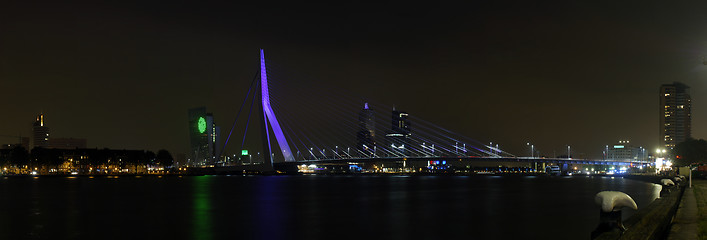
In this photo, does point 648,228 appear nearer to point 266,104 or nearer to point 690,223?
point 690,223

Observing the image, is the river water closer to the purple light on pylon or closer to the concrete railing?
the concrete railing

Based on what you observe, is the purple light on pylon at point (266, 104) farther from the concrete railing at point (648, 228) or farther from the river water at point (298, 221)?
the concrete railing at point (648, 228)

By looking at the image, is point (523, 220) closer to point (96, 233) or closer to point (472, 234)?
point (472, 234)

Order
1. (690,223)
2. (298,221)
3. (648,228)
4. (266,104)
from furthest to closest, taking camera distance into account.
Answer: (266,104) → (298,221) → (690,223) → (648,228)

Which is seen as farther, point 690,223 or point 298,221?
point 298,221

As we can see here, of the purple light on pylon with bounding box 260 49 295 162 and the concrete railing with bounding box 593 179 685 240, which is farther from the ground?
the purple light on pylon with bounding box 260 49 295 162

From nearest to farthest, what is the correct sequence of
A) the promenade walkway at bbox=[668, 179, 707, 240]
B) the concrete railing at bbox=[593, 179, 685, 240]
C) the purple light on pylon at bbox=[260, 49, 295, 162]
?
the concrete railing at bbox=[593, 179, 685, 240] → the promenade walkway at bbox=[668, 179, 707, 240] → the purple light on pylon at bbox=[260, 49, 295, 162]

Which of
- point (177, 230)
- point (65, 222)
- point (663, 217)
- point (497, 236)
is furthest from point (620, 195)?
point (65, 222)

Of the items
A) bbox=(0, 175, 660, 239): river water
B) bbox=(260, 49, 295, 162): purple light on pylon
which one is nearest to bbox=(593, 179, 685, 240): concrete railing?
bbox=(0, 175, 660, 239): river water

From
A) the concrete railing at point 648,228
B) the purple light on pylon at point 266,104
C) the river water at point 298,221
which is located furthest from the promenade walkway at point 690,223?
the purple light on pylon at point 266,104

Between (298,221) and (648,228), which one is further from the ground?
(648,228)

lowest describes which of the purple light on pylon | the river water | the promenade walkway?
the river water

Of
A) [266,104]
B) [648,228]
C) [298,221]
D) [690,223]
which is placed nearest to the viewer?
[648,228]

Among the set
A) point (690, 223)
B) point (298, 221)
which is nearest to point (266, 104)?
point (298, 221)
